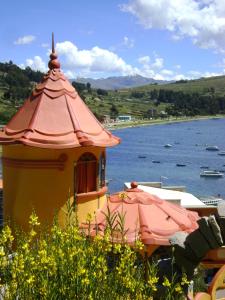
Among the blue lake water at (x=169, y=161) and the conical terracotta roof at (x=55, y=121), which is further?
the blue lake water at (x=169, y=161)

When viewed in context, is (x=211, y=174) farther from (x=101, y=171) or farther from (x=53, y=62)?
(x=53, y=62)

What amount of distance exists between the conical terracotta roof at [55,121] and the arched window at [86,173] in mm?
546

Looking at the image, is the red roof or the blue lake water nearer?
the red roof

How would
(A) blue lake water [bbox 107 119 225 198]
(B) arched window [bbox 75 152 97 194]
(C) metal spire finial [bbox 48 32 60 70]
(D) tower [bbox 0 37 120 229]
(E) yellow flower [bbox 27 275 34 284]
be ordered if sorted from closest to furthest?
(E) yellow flower [bbox 27 275 34 284]
(D) tower [bbox 0 37 120 229]
(B) arched window [bbox 75 152 97 194]
(C) metal spire finial [bbox 48 32 60 70]
(A) blue lake water [bbox 107 119 225 198]

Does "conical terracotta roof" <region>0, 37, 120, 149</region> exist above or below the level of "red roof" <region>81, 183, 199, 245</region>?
above

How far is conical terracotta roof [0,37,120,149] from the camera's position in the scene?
39.8ft

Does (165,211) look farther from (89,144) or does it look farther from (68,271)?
(68,271)

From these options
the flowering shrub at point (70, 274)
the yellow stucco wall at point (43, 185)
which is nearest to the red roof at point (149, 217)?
the yellow stucco wall at point (43, 185)

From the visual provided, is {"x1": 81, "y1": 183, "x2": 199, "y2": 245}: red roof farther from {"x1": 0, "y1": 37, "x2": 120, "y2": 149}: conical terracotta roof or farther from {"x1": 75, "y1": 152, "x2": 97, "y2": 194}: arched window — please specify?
{"x1": 0, "y1": 37, "x2": 120, "y2": 149}: conical terracotta roof

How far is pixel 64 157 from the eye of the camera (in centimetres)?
1229

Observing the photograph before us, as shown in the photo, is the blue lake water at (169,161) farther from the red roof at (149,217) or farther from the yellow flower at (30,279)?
the yellow flower at (30,279)

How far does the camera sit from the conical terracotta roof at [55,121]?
12125mm

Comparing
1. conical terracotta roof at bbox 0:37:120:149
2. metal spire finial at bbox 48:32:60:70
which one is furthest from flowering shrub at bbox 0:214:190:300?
metal spire finial at bbox 48:32:60:70

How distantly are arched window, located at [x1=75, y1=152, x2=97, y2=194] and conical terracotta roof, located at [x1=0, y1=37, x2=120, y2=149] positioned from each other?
0.55 meters
